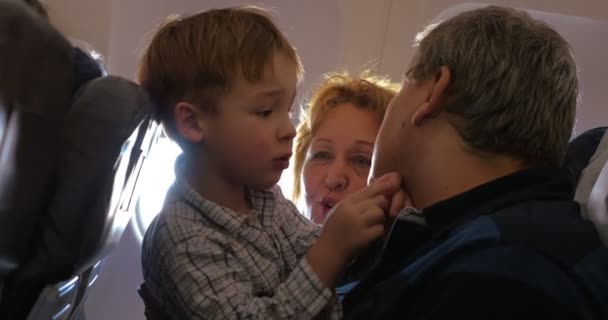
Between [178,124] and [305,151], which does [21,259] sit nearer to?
[178,124]

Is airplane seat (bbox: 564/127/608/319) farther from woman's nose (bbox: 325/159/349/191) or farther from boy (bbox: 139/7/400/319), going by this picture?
woman's nose (bbox: 325/159/349/191)

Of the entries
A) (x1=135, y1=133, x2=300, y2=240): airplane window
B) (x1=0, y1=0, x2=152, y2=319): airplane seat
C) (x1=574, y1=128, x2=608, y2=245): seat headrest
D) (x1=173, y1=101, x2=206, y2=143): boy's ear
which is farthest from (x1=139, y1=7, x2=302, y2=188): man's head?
(x1=135, y1=133, x2=300, y2=240): airplane window

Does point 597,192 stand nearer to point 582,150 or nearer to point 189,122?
point 582,150

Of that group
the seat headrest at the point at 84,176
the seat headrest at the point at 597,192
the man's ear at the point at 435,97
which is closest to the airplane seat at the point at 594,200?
the seat headrest at the point at 597,192

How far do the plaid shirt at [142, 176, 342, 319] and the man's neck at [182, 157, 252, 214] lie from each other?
27 millimetres

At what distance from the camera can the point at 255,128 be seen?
3.55 feet

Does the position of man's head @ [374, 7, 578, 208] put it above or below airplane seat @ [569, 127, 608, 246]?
above

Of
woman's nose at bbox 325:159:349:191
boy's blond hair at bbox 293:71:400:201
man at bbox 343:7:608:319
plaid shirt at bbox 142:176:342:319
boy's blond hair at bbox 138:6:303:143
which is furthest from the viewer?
boy's blond hair at bbox 293:71:400:201

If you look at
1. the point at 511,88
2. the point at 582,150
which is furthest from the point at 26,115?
the point at 582,150

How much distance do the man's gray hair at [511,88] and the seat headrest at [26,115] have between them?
1.69 feet

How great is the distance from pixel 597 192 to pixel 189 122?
581 mm

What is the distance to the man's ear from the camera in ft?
3.30

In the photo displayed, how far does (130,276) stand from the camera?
2.20 meters

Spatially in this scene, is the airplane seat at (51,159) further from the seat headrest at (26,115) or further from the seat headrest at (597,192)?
the seat headrest at (597,192)
